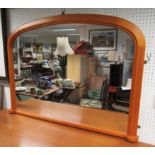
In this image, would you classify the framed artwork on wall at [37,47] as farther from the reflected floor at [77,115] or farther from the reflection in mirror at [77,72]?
the reflected floor at [77,115]

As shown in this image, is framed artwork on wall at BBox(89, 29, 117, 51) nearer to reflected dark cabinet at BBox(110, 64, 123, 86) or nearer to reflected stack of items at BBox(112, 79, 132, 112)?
reflected dark cabinet at BBox(110, 64, 123, 86)

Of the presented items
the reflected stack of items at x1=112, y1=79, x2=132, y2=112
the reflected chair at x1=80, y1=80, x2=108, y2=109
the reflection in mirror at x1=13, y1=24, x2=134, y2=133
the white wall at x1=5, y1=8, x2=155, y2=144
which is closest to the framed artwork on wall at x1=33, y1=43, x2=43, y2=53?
the reflection in mirror at x1=13, y1=24, x2=134, y2=133

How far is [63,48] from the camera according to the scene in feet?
3.22

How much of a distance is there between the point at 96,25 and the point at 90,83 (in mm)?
336

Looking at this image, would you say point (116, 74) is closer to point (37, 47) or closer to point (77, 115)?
point (77, 115)

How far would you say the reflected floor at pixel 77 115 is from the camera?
0.95m

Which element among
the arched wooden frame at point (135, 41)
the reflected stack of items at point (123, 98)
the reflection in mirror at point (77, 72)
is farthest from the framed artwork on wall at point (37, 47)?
the reflected stack of items at point (123, 98)

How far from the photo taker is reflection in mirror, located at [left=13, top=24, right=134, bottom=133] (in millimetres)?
888

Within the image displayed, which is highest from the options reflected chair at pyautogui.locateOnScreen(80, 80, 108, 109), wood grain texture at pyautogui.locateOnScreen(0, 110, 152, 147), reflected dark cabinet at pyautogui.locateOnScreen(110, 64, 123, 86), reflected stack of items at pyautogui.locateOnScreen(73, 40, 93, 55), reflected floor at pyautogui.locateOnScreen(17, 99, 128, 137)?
reflected stack of items at pyautogui.locateOnScreen(73, 40, 93, 55)

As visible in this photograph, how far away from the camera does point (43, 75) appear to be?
106cm

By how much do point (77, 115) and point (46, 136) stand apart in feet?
0.86
